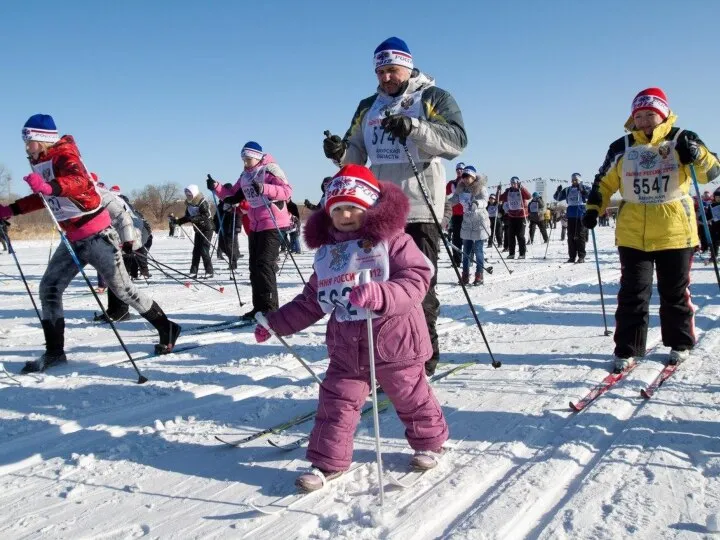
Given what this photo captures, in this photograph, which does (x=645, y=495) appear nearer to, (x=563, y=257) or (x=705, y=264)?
(x=705, y=264)

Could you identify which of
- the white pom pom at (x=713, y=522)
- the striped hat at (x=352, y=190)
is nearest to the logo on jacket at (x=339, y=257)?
the striped hat at (x=352, y=190)

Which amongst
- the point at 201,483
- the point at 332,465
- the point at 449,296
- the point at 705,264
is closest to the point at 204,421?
the point at 201,483

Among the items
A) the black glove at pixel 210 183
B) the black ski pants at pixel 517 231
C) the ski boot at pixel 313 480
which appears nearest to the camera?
the ski boot at pixel 313 480

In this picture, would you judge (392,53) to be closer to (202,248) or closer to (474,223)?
(474,223)

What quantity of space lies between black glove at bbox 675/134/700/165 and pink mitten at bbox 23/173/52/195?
176 inches

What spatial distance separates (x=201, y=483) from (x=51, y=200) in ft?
10.6

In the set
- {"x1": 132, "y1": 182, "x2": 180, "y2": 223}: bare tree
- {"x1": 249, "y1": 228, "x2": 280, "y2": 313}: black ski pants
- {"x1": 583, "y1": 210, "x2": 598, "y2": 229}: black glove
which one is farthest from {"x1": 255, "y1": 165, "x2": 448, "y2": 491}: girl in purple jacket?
{"x1": 132, "y1": 182, "x2": 180, "y2": 223}: bare tree

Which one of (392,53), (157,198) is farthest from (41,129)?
(157,198)

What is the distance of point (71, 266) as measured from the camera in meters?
4.82

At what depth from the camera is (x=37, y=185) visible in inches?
159

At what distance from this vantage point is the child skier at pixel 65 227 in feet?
14.7

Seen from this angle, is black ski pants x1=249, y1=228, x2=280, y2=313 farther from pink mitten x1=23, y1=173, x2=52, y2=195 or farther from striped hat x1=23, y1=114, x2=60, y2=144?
pink mitten x1=23, y1=173, x2=52, y2=195

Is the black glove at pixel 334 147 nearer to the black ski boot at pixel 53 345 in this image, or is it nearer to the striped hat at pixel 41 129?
the striped hat at pixel 41 129

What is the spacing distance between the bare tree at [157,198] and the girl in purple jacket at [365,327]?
5965cm
